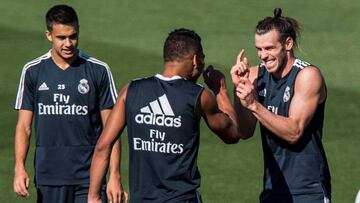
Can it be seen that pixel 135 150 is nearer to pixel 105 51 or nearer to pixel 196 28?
pixel 105 51

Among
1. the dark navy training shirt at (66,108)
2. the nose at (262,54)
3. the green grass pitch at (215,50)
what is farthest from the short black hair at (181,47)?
the green grass pitch at (215,50)

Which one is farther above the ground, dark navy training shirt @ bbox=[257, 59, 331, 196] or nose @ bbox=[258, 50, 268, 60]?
nose @ bbox=[258, 50, 268, 60]

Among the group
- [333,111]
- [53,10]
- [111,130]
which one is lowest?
[333,111]

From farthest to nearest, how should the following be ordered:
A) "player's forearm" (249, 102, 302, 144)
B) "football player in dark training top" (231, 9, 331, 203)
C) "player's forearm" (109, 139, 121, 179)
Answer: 1. "player's forearm" (109, 139, 121, 179)
2. "football player in dark training top" (231, 9, 331, 203)
3. "player's forearm" (249, 102, 302, 144)

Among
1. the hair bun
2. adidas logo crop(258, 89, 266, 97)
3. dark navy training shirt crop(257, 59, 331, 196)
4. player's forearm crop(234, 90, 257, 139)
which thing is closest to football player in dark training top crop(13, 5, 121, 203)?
player's forearm crop(234, 90, 257, 139)

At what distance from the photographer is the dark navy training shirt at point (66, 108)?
9.88m

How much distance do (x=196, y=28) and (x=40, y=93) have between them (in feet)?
38.2

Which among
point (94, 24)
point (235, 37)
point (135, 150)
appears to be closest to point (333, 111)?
point (235, 37)

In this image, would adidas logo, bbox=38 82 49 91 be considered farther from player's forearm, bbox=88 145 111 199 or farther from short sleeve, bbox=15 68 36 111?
player's forearm, bbox=88 145 111 199

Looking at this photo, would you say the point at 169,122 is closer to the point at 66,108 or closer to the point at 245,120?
the point at 245,120

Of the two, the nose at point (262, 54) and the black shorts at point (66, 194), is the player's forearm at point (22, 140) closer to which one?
the black shorts at point (66, 194)

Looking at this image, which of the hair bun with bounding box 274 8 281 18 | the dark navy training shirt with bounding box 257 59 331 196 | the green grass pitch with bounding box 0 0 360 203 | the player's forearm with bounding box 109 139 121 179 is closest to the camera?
the dark navy training shirt with bounding box 257 59 331 196

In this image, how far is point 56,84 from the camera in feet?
32.6

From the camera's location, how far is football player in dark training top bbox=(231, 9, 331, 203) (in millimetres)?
8961
